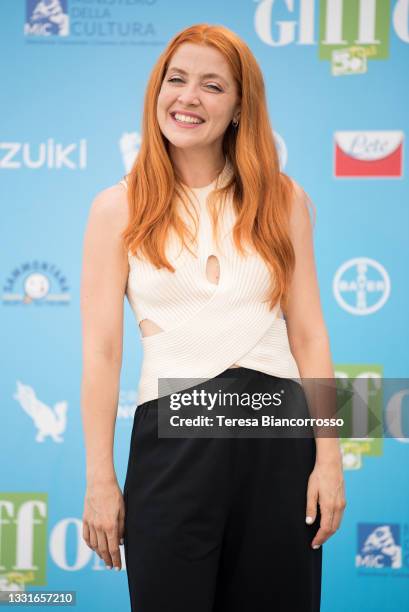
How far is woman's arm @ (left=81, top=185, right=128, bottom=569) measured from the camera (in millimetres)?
1585

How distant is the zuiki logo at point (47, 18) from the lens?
9.67 feet

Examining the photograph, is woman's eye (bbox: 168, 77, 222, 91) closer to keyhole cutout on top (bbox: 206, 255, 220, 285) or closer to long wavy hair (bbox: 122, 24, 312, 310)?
long wavy hair (bbox: 122, 24, 312, 310)

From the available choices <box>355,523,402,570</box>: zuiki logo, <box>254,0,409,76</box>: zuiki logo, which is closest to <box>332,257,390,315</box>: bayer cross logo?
<box>254,0,409,76</box>: zuiki logo

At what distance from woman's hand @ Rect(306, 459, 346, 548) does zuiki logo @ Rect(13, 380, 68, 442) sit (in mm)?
1592

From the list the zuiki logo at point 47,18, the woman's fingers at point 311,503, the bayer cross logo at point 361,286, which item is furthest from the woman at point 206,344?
the zuiki logo at point 47,18

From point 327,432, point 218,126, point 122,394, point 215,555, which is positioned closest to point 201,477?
point 215,555

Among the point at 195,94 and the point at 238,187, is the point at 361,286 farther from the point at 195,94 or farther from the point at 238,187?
the point at 195,94

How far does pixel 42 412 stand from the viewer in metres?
3.01

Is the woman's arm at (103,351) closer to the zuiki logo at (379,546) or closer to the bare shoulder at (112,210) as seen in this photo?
the bare shoulder at (112,210)

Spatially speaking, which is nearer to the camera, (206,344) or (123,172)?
(206,344)

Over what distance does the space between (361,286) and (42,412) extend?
47.7 inches

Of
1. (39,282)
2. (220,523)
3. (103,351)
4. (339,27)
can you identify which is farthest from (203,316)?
(339,27)

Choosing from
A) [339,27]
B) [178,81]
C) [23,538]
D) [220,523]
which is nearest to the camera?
[220,523]

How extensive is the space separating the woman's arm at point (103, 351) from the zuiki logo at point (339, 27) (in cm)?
160
